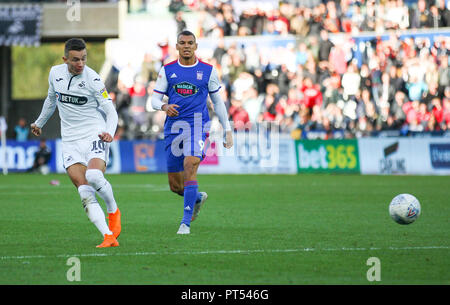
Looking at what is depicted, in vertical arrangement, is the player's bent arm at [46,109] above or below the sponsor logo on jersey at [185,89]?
below

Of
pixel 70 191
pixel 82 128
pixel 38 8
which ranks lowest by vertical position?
pixel 70 191

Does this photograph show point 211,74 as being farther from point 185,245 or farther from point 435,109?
point 435,109

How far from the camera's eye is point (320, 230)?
1141 centimetres

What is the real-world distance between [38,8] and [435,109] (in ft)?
54.0

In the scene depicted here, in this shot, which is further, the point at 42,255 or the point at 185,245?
the point at 185,245

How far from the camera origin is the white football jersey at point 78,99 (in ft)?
32.0

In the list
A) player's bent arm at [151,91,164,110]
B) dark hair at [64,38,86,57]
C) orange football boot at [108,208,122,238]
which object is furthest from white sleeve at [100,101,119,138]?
player's bent arm at [151,91,164,110]

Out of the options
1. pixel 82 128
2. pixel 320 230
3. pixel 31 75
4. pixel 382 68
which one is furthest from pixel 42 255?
pixel 31 75

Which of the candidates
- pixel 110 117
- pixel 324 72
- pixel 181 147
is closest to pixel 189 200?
pixel 181 147

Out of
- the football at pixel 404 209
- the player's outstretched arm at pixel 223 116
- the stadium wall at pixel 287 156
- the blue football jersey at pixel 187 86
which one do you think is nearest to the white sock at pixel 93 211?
the blue football jersey at pixel 187 86

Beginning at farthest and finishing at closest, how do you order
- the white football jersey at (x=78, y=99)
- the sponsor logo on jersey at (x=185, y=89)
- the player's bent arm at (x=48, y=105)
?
the sponsor logo on jersey at (x=185, y=89) → the player's bent arm at (x=48, y=105) → the white football jersey at (x=78, y=99)

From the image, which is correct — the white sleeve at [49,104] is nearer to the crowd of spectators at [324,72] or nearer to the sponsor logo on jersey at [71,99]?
the sponsor logo on jersey at [71,99]

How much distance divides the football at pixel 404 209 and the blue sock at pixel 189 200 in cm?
253

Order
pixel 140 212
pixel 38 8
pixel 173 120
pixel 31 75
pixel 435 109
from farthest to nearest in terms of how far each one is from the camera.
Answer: pixel 31 75 < pixel 38 8 < pixel 435 109 < pixel 140 212 < pixel 173 120
